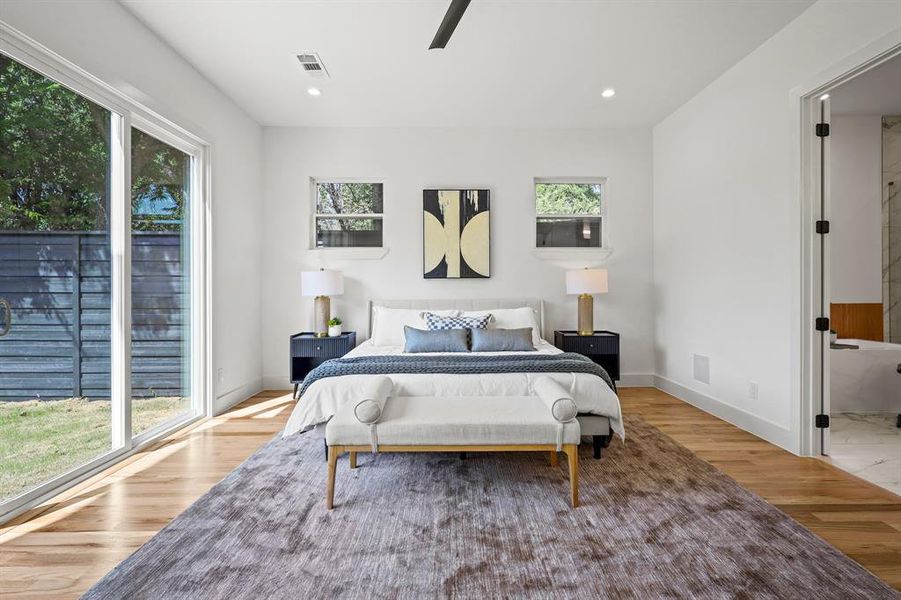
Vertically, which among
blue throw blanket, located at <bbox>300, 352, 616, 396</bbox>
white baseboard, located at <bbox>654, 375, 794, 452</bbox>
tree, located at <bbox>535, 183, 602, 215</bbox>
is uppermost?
tree, located at <bbox>535, 183, 602, 215</bbox>

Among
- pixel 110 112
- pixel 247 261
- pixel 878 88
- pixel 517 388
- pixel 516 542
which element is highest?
pixel 878 88

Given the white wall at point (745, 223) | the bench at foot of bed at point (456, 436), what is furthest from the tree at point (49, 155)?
the white wall at point (745, 223)

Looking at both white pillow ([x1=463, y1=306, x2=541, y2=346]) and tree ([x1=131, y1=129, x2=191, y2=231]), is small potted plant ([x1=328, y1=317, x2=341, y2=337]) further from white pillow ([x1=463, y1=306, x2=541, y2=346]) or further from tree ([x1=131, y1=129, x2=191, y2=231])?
tree ([x1=131, y1=129, x2=191, y2=231])

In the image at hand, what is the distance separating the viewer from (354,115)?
456cm

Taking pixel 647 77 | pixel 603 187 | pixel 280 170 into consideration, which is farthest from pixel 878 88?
pixel 280 170

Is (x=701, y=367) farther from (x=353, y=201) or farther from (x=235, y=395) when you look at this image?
(x=235, y=395)

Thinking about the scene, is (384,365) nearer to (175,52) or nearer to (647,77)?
(175,52)

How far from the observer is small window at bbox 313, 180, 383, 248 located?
16.4 ft

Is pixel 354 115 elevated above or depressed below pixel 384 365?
above

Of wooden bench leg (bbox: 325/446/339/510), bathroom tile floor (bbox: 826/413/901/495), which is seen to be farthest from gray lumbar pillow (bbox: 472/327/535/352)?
bathroom tile floor (bbox: 826/413/901/495)

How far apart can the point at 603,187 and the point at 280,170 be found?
3654 mm

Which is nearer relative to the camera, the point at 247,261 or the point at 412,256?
the point at 247,261

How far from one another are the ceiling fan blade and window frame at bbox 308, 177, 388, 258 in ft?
8.18

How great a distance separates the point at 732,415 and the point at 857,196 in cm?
271
